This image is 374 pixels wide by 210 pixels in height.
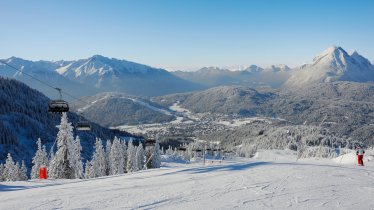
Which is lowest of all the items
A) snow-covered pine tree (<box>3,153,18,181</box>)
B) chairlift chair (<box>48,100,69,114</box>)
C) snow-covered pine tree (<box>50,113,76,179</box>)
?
snow-covered pine tree (<box>3,153,18,181</box>)

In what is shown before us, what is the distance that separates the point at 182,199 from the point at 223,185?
333 cm

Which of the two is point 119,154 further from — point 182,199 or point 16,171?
point 182,199

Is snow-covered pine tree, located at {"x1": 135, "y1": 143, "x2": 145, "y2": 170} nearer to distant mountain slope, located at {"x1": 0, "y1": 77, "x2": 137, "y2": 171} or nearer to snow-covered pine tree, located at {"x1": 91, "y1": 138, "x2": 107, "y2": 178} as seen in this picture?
snow-covered pine tree, located at {"x1": 91, "y1": 138, "x2": 107, "y2": 178}

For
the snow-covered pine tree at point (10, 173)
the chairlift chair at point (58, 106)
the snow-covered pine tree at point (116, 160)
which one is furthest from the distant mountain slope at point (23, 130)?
the chairlift chair at point (58, 106)

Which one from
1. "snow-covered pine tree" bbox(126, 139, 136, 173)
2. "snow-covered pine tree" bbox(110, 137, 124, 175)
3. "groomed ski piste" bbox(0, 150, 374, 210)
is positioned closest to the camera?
"groomed ski piste" bbox(0, 150, 374, 210)

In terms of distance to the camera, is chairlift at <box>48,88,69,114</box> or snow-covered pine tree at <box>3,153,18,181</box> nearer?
chairlift at <box>48,88,69,114</box>

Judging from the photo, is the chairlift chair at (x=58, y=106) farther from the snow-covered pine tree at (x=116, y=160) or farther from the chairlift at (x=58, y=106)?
the snow-covered pine tree at (x=116, y=160)

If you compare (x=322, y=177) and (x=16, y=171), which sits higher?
(x=322, y=177)

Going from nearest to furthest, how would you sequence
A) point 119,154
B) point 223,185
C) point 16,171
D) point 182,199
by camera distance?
point 182,199 < point 223,185 < point 16,171 < point 119,154

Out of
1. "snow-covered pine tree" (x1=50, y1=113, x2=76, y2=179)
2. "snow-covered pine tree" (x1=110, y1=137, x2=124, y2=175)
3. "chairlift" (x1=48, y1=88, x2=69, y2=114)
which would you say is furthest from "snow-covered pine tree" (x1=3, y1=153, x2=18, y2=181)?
"chairlift" (x1=48, y1=88, x2=69, y2=114)

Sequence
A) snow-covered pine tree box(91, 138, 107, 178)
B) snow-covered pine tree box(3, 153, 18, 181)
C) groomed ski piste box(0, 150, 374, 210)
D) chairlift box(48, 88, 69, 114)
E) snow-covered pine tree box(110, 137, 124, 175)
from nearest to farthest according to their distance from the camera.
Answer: groomed ski piste box(0, 150, 374, 210)
chairlift box(48, 88, 69, 114)
snow-covered pine tree box(3, 153, 18, 181)
snow-covered pine tree box(91, 138, 107, 178)
snow-covered pine tree box(110, 137, 124, 175)

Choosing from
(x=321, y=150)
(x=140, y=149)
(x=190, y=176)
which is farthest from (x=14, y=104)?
(x=190, y=176)

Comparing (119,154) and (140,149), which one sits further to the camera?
(140,149)

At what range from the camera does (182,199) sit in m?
12.7
